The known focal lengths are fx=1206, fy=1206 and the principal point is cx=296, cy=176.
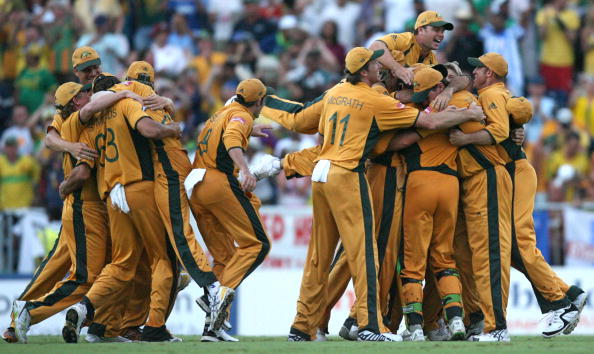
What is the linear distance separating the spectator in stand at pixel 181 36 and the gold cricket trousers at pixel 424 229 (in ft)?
33.8

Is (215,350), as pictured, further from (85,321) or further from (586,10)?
(586,10)

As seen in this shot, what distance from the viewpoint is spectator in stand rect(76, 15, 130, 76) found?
70.9ft

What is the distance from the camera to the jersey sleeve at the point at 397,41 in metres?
13.0

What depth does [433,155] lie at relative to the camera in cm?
1233

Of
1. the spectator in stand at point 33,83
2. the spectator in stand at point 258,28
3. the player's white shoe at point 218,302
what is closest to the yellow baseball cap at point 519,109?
the player's white shoe at point 218,302

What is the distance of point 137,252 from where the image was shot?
41.1 feet

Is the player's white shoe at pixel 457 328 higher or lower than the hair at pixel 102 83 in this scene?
lower

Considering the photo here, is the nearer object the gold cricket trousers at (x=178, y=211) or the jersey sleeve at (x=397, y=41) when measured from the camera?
the gold cricket trousers at (x=178, y=211)

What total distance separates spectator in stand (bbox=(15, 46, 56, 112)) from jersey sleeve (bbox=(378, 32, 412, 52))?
10.1m

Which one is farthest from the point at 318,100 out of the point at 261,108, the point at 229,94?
the point at 229,94

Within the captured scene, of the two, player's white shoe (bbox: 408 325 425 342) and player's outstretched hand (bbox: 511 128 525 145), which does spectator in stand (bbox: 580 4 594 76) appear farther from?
player's white shoe (bbox: 408 325 425 342)

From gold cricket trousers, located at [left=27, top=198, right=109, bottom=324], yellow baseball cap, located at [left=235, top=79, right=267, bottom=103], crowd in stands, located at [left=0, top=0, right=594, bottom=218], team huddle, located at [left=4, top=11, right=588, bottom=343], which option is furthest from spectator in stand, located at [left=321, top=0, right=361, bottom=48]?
gold cricket trousers, located at [left=27, top=198, right=109, bottom=324]

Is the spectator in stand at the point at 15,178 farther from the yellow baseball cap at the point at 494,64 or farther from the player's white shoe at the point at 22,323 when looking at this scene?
the yellow baseball cap at the point at 494,64

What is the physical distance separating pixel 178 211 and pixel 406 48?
3100 millimetres
